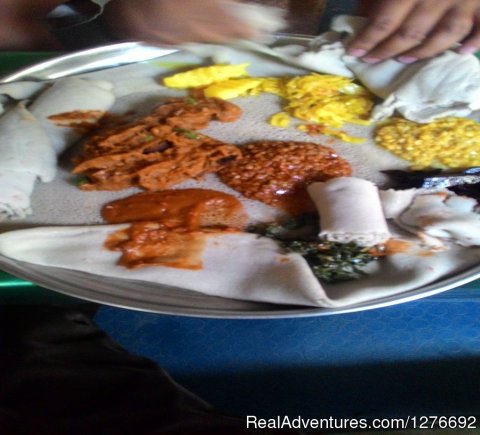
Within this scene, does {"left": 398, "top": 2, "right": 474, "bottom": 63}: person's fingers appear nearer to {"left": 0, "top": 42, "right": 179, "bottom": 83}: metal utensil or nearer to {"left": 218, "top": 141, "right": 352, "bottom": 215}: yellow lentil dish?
{"left": 218, "top": 141, "right": 352, "bottom": 215}: yellow lentil dish

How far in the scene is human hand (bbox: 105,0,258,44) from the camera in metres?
1.11

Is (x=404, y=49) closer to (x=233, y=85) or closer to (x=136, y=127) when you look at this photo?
(x=233, y=85)

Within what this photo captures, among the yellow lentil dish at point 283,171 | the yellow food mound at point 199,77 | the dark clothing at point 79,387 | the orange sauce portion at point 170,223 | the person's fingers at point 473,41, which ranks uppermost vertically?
the person's fingers at point 473,41

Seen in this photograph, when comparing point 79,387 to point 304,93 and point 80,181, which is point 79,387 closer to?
point 80,181

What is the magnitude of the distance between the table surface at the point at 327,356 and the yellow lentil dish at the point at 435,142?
281mm

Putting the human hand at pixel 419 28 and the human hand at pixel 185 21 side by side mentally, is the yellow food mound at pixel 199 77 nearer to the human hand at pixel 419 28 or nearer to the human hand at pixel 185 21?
the human hand at pixel 185 21

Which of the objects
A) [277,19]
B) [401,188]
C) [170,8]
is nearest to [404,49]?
[277,19]

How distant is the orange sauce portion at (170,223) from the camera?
3.09 feet

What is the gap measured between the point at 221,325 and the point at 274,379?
0.41ft

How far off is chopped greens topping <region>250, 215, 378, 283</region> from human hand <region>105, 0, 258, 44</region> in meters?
0.41

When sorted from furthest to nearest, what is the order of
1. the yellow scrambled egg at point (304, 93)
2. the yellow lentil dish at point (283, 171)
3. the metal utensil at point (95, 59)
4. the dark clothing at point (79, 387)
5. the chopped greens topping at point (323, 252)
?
1. the metal utensil at point (95, 59)
2. the yellow scrambled egg at point (304, 93)
3. the yellow lentil dish at point (283, 171)
4. the chopped greens topping at point (323, 252)
5. the dark clothing at point (79, 387)

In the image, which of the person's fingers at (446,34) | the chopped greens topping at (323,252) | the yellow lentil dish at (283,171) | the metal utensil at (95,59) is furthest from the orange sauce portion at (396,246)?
the metal utensil at (95,59)

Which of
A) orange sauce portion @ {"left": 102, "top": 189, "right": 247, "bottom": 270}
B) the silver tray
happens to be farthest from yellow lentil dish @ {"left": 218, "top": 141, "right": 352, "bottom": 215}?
the silver tray

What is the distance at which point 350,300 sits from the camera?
83 cm
